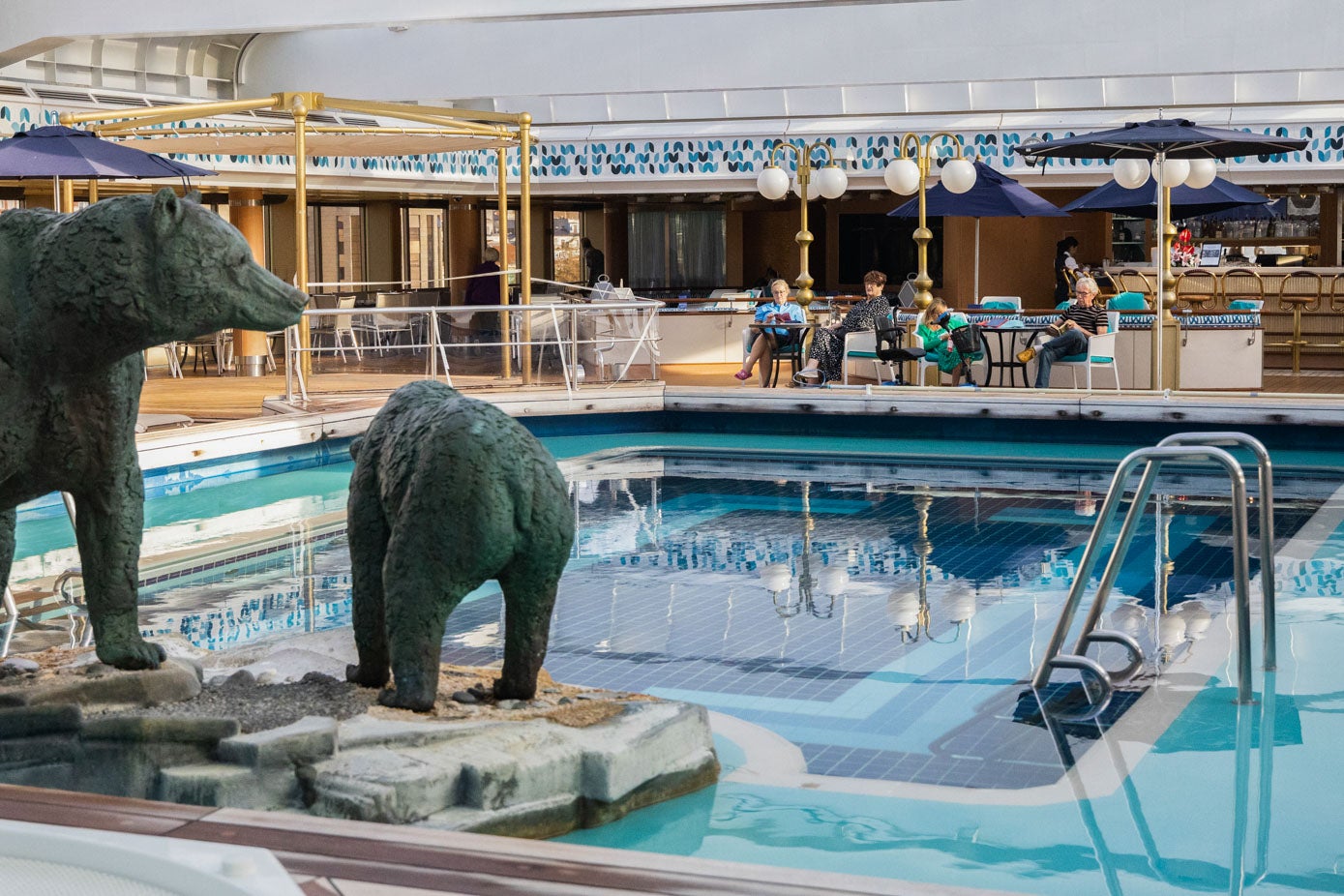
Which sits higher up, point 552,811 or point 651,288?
point 651,288

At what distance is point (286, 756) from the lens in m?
3.84

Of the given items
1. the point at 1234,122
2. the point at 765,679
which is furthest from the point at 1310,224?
the point at 765,679

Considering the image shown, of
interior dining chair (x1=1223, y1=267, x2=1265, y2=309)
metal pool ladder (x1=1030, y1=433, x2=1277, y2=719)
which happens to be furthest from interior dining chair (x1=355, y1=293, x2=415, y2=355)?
interior dining chair (x1=1223, y1=267, x2=1265, y2=309)

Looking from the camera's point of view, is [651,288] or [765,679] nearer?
[765,679]

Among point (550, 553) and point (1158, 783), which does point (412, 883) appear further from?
point (1158, 783)

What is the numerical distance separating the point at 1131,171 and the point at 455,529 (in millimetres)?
11310

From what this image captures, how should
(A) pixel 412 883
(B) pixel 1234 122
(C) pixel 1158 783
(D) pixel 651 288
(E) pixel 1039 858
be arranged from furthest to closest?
(D) pixel 651 288 < (B) pixel 1234 122 < (C) pixel 1158 783 < (E) pixel 1039 858 < (A) pixel 412 883

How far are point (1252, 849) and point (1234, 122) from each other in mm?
16607

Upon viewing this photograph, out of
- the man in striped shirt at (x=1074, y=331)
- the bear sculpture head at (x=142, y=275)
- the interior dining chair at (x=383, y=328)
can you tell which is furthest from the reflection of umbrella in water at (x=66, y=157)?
the bear sculpture head at (x=142, y=275)

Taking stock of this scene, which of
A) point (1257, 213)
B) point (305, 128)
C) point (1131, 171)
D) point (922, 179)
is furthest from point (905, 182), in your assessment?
point (1257, 213)

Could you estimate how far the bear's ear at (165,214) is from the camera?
3.72 meters

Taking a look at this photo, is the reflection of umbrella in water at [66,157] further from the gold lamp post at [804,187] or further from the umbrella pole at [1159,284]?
the umbrella pole at [1159,284]

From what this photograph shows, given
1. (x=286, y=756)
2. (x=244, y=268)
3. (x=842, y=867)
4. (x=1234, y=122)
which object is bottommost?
(x=842, y=867)

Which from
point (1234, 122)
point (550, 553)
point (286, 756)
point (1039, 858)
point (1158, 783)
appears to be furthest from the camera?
point (1234, 122)
